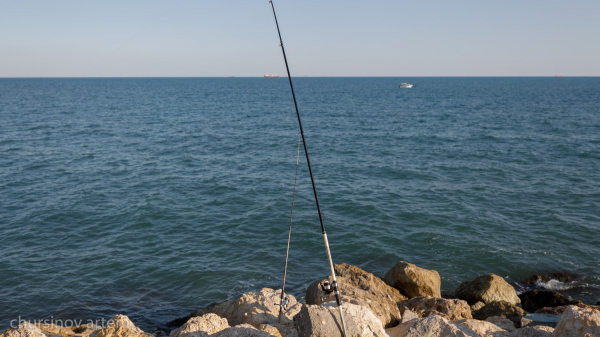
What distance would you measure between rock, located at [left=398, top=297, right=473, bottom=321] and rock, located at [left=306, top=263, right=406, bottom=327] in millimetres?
524

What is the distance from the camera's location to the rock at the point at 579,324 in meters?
4.77

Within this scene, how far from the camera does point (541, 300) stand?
9797 mm

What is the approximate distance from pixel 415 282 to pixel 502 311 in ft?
6.50

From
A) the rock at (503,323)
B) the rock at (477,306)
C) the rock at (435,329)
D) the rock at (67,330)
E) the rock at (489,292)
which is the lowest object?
the rock at (477,306)

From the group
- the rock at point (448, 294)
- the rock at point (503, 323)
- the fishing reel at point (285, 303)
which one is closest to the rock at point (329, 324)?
the fishing reel at point (285, 303)

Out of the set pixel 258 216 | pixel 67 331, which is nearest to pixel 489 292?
pixel 258 216

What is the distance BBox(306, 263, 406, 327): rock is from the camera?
25.4 feet

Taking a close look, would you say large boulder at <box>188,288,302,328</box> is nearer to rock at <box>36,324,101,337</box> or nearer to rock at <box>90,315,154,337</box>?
rock at <box>90,315,154,337</box>

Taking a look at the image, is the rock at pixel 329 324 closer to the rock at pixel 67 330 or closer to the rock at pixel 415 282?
the rock at pixel 67 330

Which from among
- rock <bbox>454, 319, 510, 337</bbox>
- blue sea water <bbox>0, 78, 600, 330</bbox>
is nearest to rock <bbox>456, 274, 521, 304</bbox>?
blue sea water <bbox>0, 78, 600, 330</bbox>

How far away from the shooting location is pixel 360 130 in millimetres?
36375

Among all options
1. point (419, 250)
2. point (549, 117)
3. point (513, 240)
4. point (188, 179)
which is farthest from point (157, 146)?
point (549, 117)

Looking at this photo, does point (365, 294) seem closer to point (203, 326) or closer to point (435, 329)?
point (435, 329)

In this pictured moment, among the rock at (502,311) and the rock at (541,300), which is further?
the rock at (541,300)
